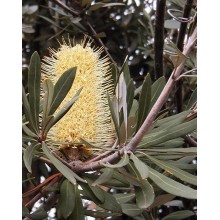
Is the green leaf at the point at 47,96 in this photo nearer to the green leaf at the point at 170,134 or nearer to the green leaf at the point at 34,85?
the green leaf at the point at 34,85

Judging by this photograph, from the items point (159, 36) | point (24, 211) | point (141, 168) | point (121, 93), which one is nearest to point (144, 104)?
point (121, 93)

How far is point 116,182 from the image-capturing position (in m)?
0.96

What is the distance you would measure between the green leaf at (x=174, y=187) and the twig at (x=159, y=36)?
1.70 feet

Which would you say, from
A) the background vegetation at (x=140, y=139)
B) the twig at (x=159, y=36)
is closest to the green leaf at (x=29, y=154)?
the background vegetation at (x=140, y=139)

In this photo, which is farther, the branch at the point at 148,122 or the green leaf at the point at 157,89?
the green leaf at the point at 157,89

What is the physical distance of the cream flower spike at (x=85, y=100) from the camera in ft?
3.07

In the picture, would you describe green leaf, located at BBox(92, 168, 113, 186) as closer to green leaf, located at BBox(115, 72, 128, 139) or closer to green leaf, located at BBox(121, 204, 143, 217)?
green leaf, located at BBox(115, 72, 128, 139)

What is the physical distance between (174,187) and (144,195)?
5cm

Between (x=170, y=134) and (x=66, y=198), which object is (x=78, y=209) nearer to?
(x=66, y=198)

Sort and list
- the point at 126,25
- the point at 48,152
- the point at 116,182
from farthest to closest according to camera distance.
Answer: the point at 126,25 → the point at 116,182 → the point at 48,152
